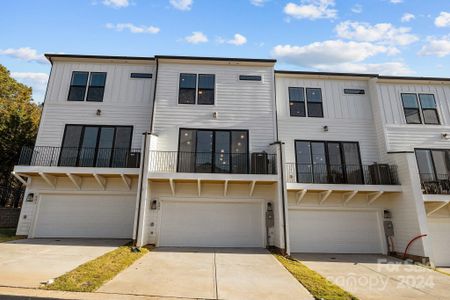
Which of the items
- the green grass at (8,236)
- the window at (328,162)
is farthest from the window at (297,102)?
the green grass at (8,236)

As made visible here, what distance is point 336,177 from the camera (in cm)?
983

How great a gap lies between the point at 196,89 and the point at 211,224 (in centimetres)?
616

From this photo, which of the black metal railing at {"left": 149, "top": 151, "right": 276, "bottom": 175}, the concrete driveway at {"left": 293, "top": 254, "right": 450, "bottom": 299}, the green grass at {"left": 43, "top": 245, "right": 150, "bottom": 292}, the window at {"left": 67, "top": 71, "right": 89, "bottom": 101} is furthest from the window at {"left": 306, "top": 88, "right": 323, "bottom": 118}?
the window at {"left": 67, "top": 71, "right": 89, "bottom": 101}

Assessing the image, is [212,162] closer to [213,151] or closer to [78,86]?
[213,151]

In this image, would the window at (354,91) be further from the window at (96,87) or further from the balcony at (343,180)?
the window at (96,87)

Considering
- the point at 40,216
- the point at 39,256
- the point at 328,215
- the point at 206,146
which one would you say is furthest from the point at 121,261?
the point at 328,215

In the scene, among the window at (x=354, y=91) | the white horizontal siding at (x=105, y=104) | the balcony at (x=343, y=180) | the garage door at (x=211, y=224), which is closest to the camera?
the balcony at (x=343, y=180)

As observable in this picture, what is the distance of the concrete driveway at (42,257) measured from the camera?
447cm

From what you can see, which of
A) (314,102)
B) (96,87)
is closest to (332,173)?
(314,102)

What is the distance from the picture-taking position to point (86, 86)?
10.5 metres

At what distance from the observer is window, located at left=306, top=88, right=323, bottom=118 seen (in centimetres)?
1070

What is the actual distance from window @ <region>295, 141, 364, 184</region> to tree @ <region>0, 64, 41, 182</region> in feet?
52.0

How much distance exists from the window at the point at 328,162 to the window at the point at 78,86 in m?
10.5

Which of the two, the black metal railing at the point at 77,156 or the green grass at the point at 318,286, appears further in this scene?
the black metal railing at the point at 77,156
